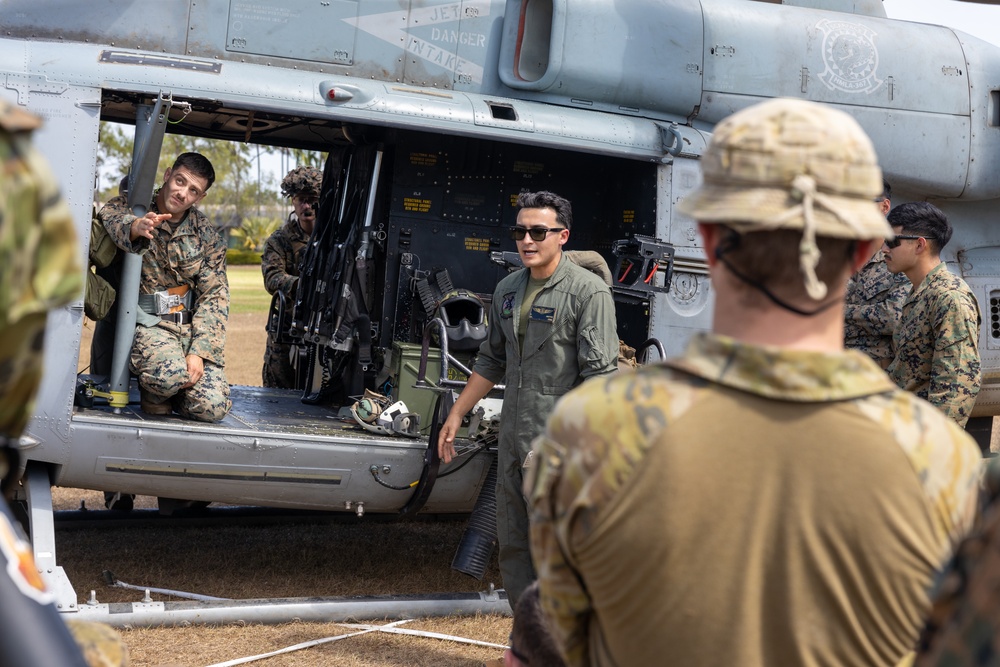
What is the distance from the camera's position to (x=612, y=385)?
1.60 m

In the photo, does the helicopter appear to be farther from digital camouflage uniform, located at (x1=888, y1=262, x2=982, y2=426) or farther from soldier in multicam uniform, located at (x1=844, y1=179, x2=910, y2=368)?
digital camouflage uniform, located at (x1=888, y1=262, x2=982, y2=426)

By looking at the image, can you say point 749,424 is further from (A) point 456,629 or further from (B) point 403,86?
(B) point 403,86

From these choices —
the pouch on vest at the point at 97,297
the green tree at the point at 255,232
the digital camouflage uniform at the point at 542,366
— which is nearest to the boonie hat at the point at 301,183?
the pouch on vest at the point at 97,297

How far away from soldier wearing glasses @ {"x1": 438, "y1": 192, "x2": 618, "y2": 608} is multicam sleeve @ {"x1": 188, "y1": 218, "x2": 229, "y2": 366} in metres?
1.52

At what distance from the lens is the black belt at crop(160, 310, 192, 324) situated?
205 inches

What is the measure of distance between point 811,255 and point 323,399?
212 inches

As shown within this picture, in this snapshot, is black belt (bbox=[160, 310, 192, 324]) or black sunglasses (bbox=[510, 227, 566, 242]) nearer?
black sunglasses (bbox=[510, 227, 566, 242])

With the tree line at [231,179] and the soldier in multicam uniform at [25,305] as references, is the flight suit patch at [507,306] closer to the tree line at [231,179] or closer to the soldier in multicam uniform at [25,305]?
the soldier in multicam uniform at [25,305]

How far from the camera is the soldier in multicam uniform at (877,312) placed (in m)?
5.27

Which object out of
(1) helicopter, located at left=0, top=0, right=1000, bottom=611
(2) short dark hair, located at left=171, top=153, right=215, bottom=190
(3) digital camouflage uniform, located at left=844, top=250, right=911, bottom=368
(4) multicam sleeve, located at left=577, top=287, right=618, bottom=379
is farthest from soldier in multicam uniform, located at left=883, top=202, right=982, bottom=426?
(2) short dark hair, located at left=171, top=153, right=215, bottom=190

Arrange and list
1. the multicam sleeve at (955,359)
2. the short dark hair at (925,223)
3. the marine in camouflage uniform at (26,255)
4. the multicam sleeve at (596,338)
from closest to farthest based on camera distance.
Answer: the marine in camouflage uniform at (26,255) → the multicam sleeve at (955,359) → the short dark hair at (925,223) → the multicam sleeve at (596,338)

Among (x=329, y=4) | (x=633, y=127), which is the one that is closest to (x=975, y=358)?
(x=633, y=127)

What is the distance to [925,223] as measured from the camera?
14.3 feet

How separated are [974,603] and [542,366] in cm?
351
